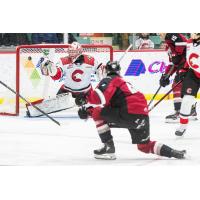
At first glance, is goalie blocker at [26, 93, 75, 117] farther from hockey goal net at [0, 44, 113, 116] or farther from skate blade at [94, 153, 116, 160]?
skate blade at [94, 153, 116, 160]

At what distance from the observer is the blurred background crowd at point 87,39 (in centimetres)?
420

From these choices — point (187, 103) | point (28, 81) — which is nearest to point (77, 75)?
point (28, 81)

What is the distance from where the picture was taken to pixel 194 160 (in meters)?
3.74

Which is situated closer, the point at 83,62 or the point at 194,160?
the point at 194,160

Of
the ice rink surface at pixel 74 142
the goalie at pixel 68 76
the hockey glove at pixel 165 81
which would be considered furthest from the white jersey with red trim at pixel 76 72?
the hockey glove at pixel 165 81

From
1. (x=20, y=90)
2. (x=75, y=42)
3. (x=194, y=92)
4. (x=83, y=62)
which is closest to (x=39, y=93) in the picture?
(x=20, y=90)

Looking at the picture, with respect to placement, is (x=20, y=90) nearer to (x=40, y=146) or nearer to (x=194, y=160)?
(x=40, y=146)

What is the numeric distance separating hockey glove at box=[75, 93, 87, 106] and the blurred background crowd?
0.38 meters

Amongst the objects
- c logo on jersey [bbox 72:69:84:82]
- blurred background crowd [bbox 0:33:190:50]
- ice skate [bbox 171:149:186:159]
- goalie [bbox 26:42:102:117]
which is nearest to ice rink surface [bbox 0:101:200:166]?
ice skate [bbox 171:149:186:159]

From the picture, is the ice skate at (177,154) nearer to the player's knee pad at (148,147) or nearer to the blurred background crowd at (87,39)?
the player's knee pad at (148,147)

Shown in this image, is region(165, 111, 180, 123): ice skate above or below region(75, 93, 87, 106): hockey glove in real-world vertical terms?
below

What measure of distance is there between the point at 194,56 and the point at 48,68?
1179mm

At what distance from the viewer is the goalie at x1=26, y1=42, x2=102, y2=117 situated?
15.8ft
